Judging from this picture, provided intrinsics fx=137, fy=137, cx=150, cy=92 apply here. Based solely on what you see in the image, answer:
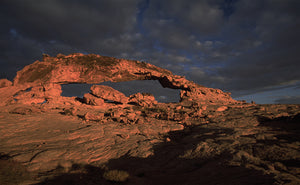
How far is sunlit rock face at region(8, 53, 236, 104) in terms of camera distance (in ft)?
61.0

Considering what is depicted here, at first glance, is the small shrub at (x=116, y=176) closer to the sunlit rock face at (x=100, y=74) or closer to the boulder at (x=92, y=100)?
the boulder at (x=92, y=100)

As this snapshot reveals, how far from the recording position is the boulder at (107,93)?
61.1 feet

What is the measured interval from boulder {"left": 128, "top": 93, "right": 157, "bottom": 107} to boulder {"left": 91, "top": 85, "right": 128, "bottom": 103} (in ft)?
4.45

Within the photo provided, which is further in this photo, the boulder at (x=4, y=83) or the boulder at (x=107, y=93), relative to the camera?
the boulder at (x=107, y=93)

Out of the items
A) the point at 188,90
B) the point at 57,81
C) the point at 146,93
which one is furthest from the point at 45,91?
the point at 188,90

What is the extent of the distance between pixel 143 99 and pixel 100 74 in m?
7.33

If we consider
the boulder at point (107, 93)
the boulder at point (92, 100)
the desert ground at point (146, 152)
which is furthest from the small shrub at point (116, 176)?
the boulder at point (107, 93)

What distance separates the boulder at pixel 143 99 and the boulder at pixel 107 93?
53.4 inches

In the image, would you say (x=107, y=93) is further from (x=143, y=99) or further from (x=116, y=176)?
(x=116, y=176)

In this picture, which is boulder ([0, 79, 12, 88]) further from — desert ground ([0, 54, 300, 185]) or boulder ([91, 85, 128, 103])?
boulder ([91, 85, 128, 103])

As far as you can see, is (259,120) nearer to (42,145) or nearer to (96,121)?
(96,121)

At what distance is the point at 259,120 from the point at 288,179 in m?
8.56

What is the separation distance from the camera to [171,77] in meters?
22.1

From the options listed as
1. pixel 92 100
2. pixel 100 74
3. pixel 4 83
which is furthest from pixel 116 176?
pixel 4 83
